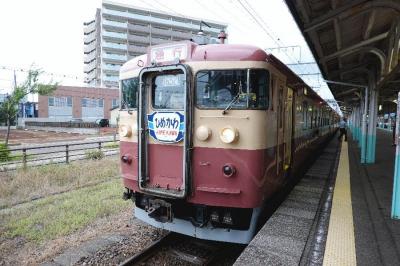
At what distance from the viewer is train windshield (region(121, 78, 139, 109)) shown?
533 cm

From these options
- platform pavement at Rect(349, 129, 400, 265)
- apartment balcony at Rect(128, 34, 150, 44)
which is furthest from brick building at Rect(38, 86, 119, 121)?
platform pavement at Rect(349, 129, 400, 265)

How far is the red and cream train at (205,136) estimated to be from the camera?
4.54 m

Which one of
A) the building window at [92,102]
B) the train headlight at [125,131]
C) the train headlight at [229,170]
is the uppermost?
the building window at [92,102]

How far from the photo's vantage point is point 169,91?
5.00 meters

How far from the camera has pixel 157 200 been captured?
4.96m

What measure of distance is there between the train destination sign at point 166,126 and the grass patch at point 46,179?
16.9 feet

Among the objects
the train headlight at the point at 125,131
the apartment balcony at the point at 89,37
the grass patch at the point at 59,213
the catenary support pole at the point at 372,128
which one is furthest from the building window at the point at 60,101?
the train headlight at the point at 125,131

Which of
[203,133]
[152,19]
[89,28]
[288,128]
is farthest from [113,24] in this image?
[203,133]

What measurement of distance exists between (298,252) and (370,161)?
10.3 meters

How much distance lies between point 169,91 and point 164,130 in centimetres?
57

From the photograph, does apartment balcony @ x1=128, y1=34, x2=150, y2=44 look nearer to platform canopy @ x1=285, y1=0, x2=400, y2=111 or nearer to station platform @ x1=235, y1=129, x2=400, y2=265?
platform canopy @ x1=285, y1=0, x2=400, y2=111

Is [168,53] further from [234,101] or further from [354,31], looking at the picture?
[354,31]

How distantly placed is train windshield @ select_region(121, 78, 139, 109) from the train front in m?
0.12

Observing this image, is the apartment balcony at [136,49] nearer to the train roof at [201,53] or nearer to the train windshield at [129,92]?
the train windshield at [129,92]
